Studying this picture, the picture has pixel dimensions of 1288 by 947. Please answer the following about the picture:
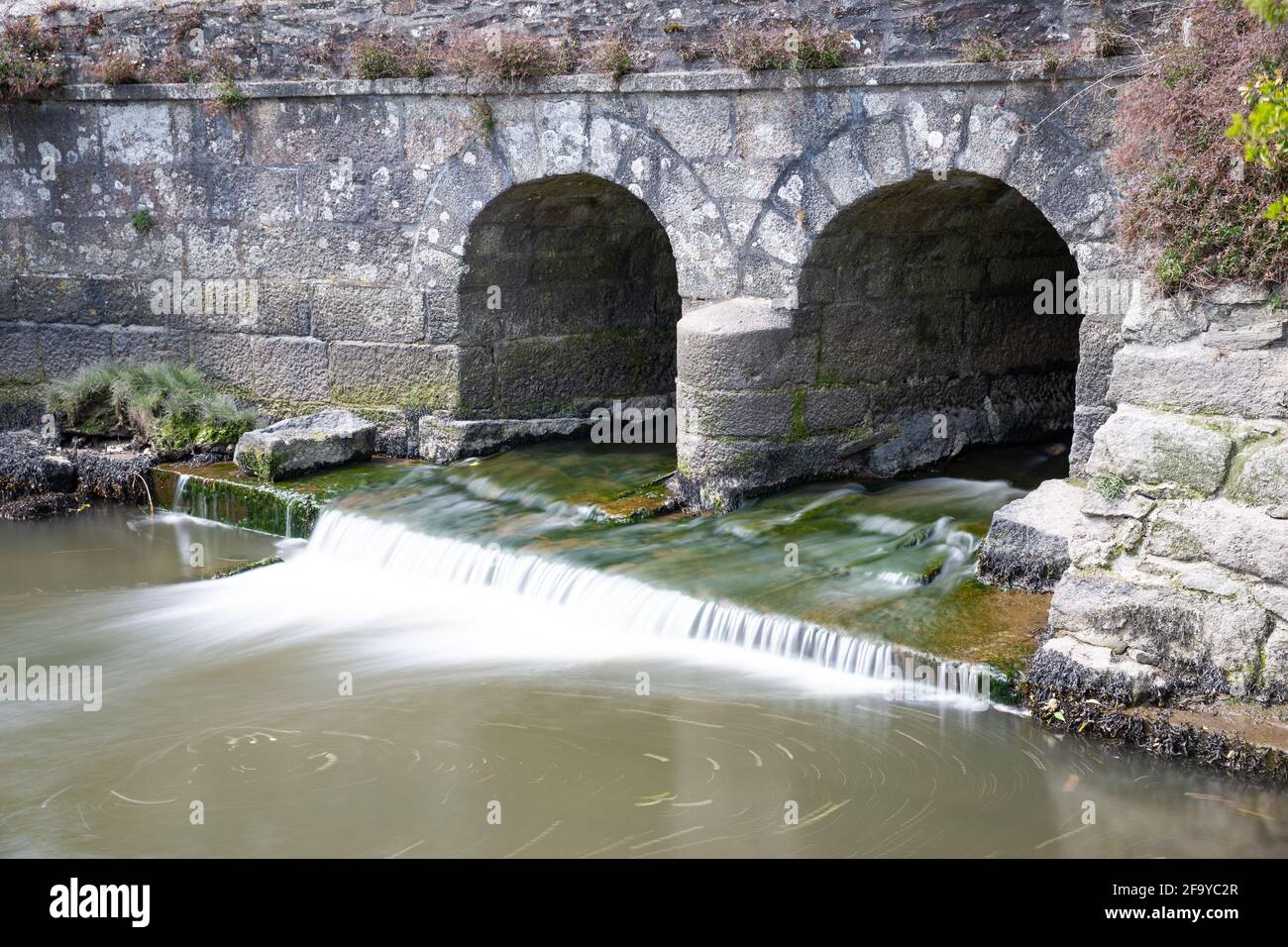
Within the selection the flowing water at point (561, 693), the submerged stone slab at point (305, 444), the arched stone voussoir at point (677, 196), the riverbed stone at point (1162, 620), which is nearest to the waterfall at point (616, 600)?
the flowing water at point (561, 693)

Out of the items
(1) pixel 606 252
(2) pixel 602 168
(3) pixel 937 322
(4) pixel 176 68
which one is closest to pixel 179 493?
(4) pixel 176 68

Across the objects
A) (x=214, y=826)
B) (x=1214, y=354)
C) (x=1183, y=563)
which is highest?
(x=1214, y=354)

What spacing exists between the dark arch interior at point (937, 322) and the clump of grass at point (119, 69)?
4.23 meters

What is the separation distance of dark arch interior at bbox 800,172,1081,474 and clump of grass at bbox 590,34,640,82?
130 centimetres

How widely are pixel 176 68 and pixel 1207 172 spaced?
235 inches

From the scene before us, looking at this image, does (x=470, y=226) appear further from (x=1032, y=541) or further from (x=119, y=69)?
(x=1032, y=541)

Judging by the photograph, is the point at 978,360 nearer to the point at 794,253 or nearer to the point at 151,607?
the point at 794,253

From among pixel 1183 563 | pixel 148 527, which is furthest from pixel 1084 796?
pixel 148 527

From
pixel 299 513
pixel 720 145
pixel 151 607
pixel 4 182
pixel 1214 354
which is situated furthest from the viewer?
pixel 4 182

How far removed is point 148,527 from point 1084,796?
215 inches

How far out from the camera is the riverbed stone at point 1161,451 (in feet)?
16.0

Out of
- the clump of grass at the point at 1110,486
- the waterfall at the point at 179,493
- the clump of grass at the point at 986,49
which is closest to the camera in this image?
the clump of grass at the point at 1110,486

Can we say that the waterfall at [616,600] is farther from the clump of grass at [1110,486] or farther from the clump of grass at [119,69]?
the clump of grass at [119,69]

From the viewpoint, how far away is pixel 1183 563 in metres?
4.95
